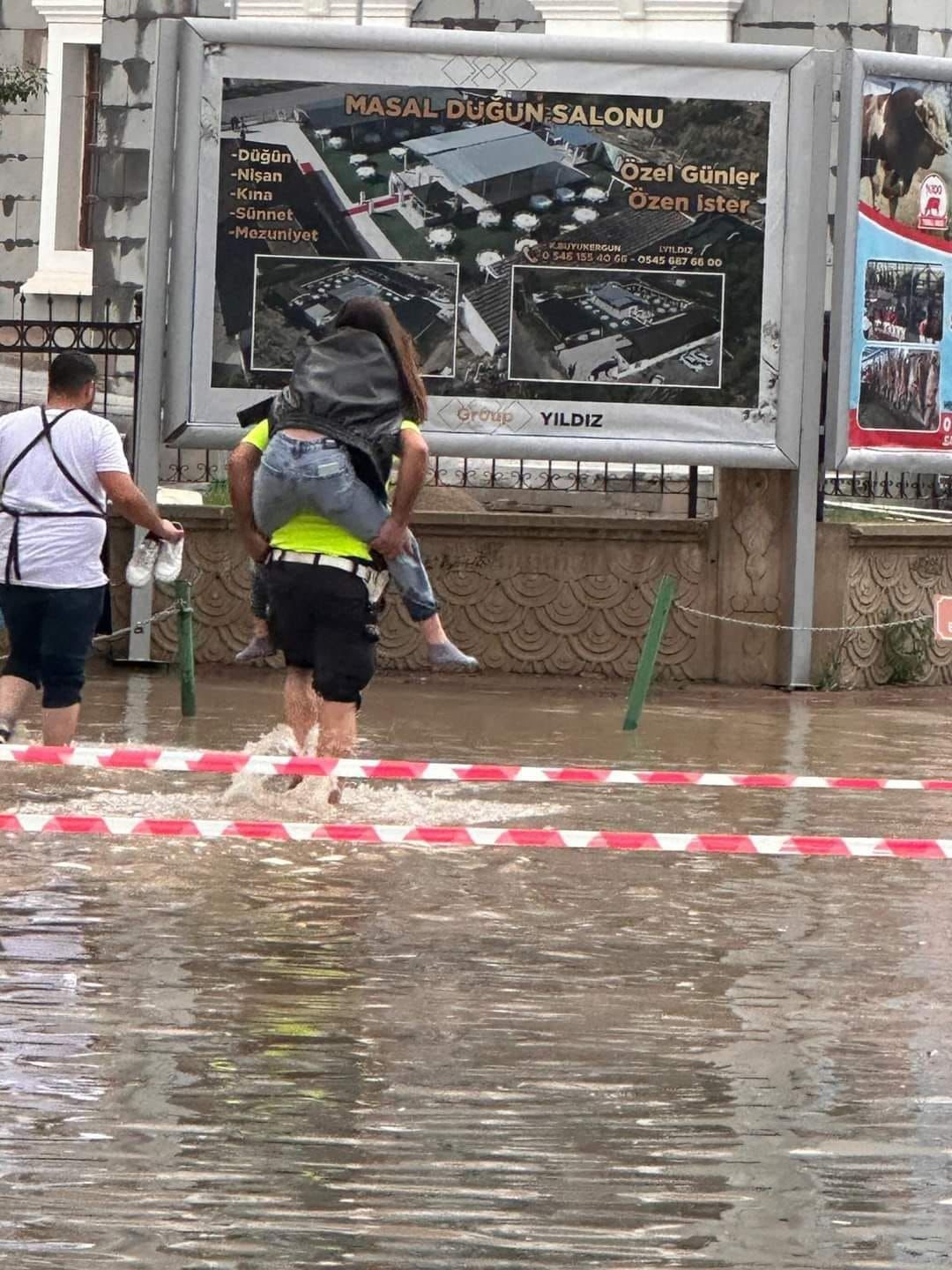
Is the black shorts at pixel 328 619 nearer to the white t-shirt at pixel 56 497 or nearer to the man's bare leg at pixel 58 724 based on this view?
the white t-shirt at pixel 56 497

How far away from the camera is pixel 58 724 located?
9.48m

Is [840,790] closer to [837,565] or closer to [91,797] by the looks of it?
[91,797]

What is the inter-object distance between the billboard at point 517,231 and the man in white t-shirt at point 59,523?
4.48m

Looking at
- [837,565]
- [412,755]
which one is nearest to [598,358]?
[837,565]

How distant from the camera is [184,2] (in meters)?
22.6

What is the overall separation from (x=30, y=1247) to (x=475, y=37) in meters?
10.7

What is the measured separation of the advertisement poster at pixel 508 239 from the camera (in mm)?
13898

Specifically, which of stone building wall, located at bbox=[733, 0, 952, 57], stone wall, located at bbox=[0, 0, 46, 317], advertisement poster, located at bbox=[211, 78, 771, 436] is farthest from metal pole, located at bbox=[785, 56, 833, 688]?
stone wall, located at bbox=[0, 0, 46, 317]

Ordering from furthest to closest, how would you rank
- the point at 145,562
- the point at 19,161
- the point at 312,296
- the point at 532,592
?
the point at 19,161 < the point at 532,592 < the point at 312,296 < the point at 145,562

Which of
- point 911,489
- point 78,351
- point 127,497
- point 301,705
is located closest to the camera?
point 301,705

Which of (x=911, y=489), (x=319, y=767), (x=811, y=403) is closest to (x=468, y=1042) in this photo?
(x=319, y=767)

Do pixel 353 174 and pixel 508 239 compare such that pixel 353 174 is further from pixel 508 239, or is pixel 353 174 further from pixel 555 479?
pixel 555 479

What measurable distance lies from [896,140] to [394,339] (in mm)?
6401

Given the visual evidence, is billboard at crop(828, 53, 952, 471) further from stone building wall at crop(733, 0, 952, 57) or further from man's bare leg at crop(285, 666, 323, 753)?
stone building wall at crop(733, 0, 952, 57)
